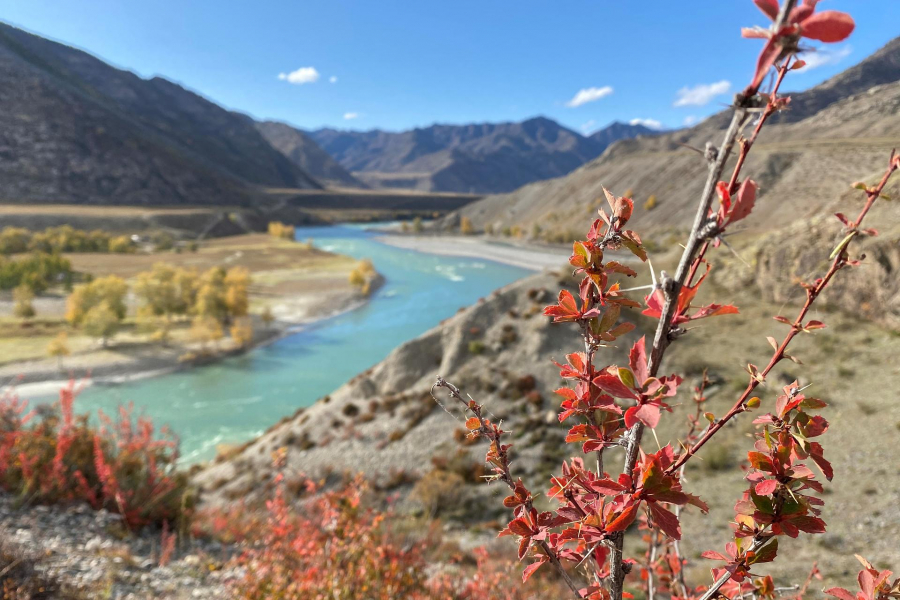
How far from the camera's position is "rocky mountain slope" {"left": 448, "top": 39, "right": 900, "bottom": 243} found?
6116 cm

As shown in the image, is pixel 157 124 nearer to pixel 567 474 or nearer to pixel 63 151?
pixel 63 151

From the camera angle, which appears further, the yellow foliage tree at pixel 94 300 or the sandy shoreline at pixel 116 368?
the yellow foliage tree at pixel 94 300

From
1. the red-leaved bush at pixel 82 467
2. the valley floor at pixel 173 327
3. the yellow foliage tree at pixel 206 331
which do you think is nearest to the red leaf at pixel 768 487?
the red-leaved bush at pixel 82 467

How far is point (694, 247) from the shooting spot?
1201 millimetres

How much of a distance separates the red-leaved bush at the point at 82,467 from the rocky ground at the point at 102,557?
30 centimetres

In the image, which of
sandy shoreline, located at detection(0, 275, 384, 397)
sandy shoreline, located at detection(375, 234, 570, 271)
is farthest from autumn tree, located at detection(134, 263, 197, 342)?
sandy shoreline, located at detection(375, 234, 570, 271)

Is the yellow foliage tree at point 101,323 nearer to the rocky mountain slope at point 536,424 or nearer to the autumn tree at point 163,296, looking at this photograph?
the autumn tree at point 163,296

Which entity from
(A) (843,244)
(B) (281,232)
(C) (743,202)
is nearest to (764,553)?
(A) (843,244)

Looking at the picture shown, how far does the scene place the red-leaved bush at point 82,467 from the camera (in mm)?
7102

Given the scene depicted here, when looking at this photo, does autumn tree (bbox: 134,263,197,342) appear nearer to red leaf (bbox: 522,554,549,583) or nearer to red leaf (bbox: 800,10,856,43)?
red leaf (bbox: 522,554,549,583)

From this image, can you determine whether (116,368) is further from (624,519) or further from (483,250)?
(483,250)

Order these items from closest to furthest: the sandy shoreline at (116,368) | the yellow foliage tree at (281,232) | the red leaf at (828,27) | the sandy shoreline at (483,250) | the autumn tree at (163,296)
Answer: the red leaf at (828,27) < the sandy shoreline at (116,368) < the autumn tree at (163,296) < the sandy shoreline at (483,250) < the yellow foliage tree at (281,232)

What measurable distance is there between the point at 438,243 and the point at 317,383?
285 ft

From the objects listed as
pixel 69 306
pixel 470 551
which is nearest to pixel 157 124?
pixel 69 306
